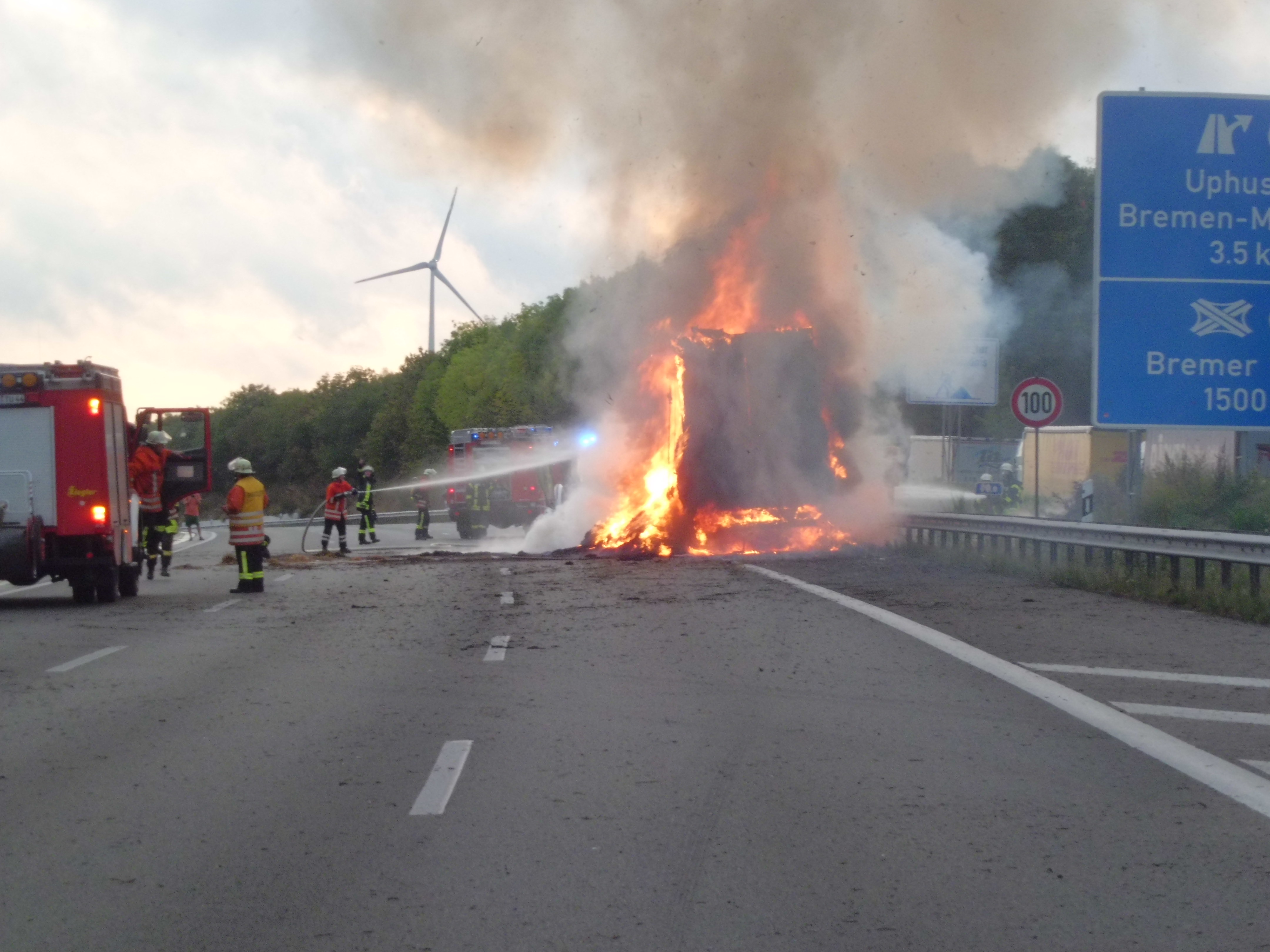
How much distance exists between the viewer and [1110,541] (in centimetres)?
1577

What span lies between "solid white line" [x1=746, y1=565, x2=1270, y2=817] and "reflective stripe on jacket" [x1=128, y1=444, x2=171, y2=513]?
1081 centimetres

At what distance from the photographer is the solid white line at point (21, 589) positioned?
19203 mm

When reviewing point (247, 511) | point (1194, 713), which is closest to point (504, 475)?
point (247, 511)

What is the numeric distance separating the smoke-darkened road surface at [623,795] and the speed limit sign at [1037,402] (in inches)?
295

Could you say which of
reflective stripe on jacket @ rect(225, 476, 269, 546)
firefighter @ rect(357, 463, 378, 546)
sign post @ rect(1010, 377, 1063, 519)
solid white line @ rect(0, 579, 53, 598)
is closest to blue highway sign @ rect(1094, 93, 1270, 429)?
sign post @ rect(1010, 377, 1063, 519)

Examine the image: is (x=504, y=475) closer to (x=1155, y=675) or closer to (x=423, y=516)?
(x=423, y=516)

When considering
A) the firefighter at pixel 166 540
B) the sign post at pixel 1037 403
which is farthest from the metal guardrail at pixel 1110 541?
the firefighter at pixel 166 540

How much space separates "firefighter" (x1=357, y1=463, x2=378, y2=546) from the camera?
102ft

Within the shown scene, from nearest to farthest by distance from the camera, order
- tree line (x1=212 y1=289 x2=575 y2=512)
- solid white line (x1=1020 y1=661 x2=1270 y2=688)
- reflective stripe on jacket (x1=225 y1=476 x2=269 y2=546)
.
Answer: solid white line (x1=1020 y1=661 x2=1270 y2=688)
reflective stripe on jacket (x1=225 y1=476 x2=269 y2=546)
tree line (x1=212 y1=289 x2=575 y2=512)

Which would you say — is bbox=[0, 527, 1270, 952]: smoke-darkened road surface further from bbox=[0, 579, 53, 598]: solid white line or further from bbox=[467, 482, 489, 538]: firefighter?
bbox=[467, 482, 489, 538]: firefighter

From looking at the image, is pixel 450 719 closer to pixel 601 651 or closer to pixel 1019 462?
pixel 601 651

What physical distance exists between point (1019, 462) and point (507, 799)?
40.1 m

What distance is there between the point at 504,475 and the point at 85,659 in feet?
85.9

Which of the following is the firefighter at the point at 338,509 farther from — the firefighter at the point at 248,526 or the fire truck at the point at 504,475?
the fire truck at the point at 504,475
